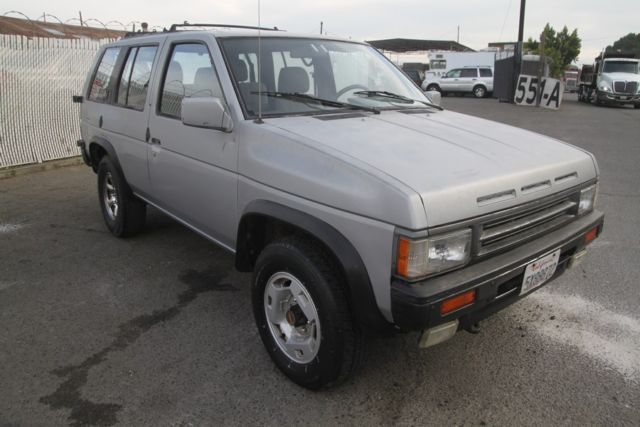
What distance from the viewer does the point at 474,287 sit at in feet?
7.16

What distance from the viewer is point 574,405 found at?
8.39ft

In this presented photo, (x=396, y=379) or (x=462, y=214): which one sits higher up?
(x=462, y=214)

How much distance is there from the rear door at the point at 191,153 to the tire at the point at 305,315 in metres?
0.55

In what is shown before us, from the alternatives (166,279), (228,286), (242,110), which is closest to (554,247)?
(242,110)

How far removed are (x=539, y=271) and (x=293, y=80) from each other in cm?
185

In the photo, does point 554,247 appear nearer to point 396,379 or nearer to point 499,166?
point 499,166

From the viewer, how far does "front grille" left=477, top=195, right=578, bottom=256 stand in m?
2.32

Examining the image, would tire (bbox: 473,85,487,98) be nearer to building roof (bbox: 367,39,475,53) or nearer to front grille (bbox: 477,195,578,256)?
building roof (bbox: 367,39,475,53)

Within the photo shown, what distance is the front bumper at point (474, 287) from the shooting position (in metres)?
2.08

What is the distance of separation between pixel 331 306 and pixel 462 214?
725 millimetres

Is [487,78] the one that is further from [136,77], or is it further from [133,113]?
[133,113]

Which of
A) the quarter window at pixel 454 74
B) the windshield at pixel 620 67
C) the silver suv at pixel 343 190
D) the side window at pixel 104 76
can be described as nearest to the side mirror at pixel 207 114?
the silver suv at pixel 343 190

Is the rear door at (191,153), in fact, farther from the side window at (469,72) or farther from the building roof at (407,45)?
the building roof at (407,45)

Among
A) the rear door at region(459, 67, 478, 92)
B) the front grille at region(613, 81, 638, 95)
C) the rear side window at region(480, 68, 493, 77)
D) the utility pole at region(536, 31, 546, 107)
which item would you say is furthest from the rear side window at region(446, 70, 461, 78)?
the front grille at region(613, 81, 638, 95)
